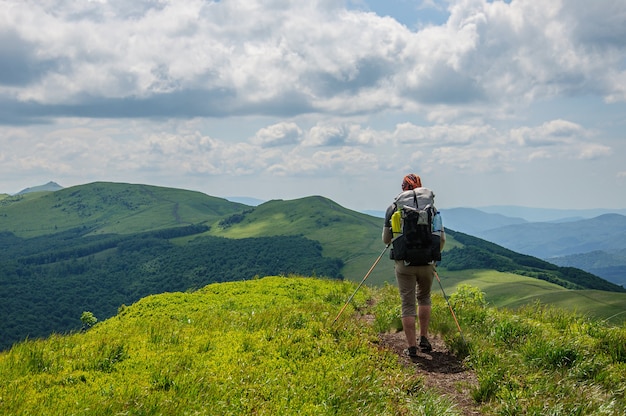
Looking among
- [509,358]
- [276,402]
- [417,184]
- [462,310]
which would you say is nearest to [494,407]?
[509,358]

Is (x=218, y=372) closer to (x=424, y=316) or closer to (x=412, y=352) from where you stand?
(x=412, y=352)

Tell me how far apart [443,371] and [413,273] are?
1.99 m

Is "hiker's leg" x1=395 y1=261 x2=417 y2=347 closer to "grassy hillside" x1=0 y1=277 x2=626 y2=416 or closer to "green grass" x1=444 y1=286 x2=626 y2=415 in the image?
"grassy hillside" x1=0 y1=277 x2=626 y2=416

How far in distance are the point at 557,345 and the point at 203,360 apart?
21.5 ft

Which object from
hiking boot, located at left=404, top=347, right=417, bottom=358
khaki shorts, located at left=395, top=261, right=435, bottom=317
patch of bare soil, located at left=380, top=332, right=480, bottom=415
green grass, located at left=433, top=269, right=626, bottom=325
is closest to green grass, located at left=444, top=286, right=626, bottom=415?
patch of bare soil, located at left=380, top=332, right=480, bottom=415

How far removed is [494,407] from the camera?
7.36 metres

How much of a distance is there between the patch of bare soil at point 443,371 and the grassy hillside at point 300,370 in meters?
0.09

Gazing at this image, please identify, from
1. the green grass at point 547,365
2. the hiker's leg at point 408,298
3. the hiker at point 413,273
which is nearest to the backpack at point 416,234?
the hiker at point 413,273

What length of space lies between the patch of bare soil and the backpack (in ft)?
6.51

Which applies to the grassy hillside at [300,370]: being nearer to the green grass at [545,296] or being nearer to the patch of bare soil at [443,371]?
the patch of bare soil at [443,371]

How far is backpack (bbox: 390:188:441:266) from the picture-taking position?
384 inches

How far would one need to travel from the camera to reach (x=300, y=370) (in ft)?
27.1

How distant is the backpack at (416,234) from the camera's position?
977 centimetres

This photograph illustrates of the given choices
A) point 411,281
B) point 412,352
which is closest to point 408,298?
point 411,281
